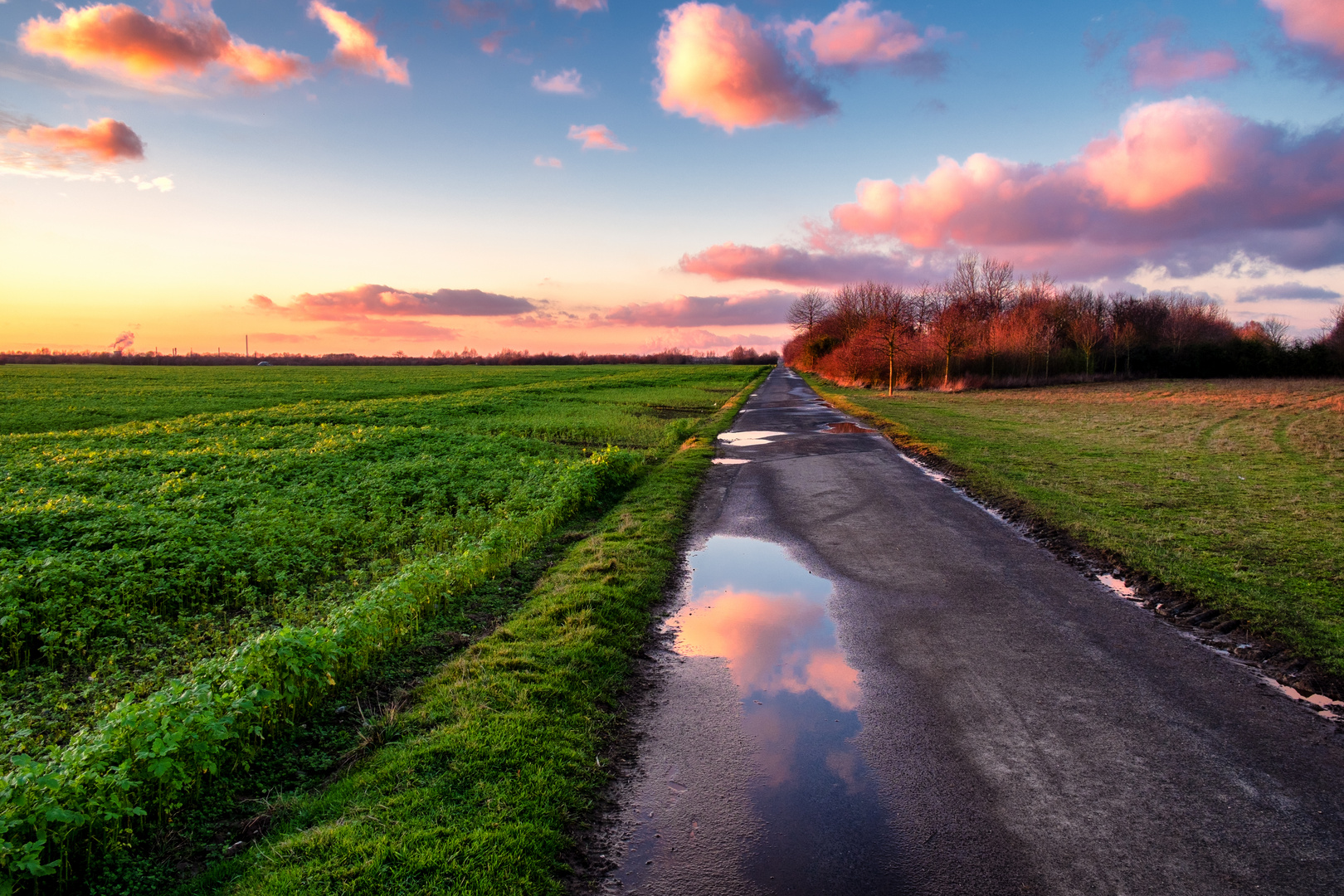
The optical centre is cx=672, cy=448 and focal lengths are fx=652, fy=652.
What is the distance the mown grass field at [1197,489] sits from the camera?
23.4 ft

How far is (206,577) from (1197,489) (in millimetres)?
16730

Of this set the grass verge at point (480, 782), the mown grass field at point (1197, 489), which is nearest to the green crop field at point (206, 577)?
the grass verge at point (480, 782)

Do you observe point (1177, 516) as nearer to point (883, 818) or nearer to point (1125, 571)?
point (1125, 571)

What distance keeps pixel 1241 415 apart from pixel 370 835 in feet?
117

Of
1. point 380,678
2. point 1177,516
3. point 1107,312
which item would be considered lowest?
point 380,678

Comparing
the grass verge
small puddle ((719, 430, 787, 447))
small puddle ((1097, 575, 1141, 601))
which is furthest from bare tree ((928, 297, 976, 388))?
the grass verge

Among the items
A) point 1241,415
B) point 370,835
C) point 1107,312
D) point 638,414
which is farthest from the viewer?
point 1107,312

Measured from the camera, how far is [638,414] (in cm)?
3134

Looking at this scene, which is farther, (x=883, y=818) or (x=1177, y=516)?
(x=1177, y=516)

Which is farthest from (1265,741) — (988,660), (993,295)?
(993,295)

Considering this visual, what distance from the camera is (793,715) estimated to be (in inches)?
200

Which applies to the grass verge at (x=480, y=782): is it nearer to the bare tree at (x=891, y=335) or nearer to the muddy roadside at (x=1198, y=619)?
the muddy roadside at (x=1198, y=619)

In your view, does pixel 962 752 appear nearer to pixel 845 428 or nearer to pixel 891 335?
pixel 845 428

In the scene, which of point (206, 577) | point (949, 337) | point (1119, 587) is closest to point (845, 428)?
point (1119, 587)
